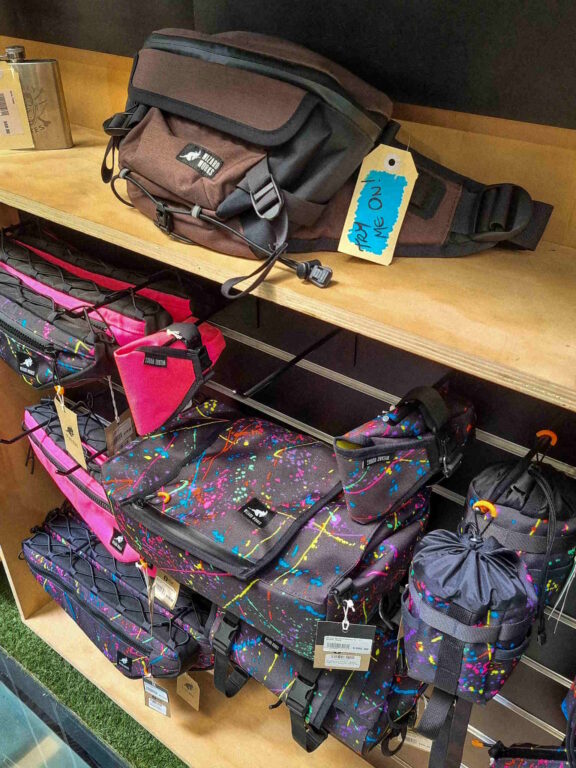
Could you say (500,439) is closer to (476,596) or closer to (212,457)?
(476,596)

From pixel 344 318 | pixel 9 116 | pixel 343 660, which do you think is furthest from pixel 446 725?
pixel 9 116

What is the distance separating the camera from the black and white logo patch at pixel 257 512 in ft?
3.38

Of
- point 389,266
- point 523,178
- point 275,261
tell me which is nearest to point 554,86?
point 523,178

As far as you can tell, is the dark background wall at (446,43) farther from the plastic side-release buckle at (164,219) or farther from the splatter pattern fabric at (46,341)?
the splatter pattern fabric at (46,341)

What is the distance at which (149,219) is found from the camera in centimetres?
97

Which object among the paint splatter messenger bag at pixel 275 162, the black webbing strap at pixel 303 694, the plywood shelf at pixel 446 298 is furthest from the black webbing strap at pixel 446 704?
the paint splatter messenger bag at pixel 275 162

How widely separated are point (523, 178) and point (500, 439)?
0.41 meters

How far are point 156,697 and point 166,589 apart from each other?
0.43 metres

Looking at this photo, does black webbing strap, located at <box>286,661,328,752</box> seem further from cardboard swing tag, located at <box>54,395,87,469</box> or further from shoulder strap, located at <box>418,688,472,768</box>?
cardboard swing tag, located at <box>54,395,87,469</box>

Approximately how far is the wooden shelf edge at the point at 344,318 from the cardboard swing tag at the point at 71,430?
410 millimetres

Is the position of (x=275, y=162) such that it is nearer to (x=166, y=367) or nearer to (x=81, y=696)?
(x=166, y=367)

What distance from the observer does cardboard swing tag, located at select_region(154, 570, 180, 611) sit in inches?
51.2

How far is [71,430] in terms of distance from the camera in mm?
1298

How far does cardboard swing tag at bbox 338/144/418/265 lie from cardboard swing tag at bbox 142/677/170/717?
1.20 m
